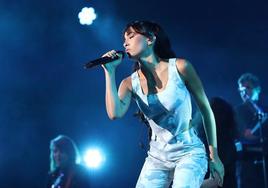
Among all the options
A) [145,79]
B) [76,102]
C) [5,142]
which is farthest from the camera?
[76,102]

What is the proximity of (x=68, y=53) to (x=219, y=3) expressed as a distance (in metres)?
2.45

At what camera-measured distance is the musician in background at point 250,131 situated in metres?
5.21

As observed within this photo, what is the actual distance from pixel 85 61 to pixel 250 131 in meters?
3.09

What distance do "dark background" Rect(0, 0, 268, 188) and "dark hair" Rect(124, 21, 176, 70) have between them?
4.23 metres

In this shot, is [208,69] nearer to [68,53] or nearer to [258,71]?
[258,71]

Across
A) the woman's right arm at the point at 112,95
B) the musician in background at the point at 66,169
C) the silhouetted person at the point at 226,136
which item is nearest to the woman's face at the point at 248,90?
the silhouetted person at the point at 226,136

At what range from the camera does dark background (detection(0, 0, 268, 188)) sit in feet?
23.9

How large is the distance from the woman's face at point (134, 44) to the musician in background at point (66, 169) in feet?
8.76

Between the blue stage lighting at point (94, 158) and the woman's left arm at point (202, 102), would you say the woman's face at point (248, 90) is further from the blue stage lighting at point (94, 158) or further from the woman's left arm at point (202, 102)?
the woman's left arm at point (202, 102)

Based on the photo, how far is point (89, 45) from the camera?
7609mm

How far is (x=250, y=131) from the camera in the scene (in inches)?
214

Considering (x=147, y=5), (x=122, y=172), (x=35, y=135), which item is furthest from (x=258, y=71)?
(x=35, y=135)

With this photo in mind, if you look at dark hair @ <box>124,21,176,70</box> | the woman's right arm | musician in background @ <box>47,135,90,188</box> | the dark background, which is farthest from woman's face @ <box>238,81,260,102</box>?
the woman's right arm

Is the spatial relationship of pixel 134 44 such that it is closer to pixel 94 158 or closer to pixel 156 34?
pixel 156 34
